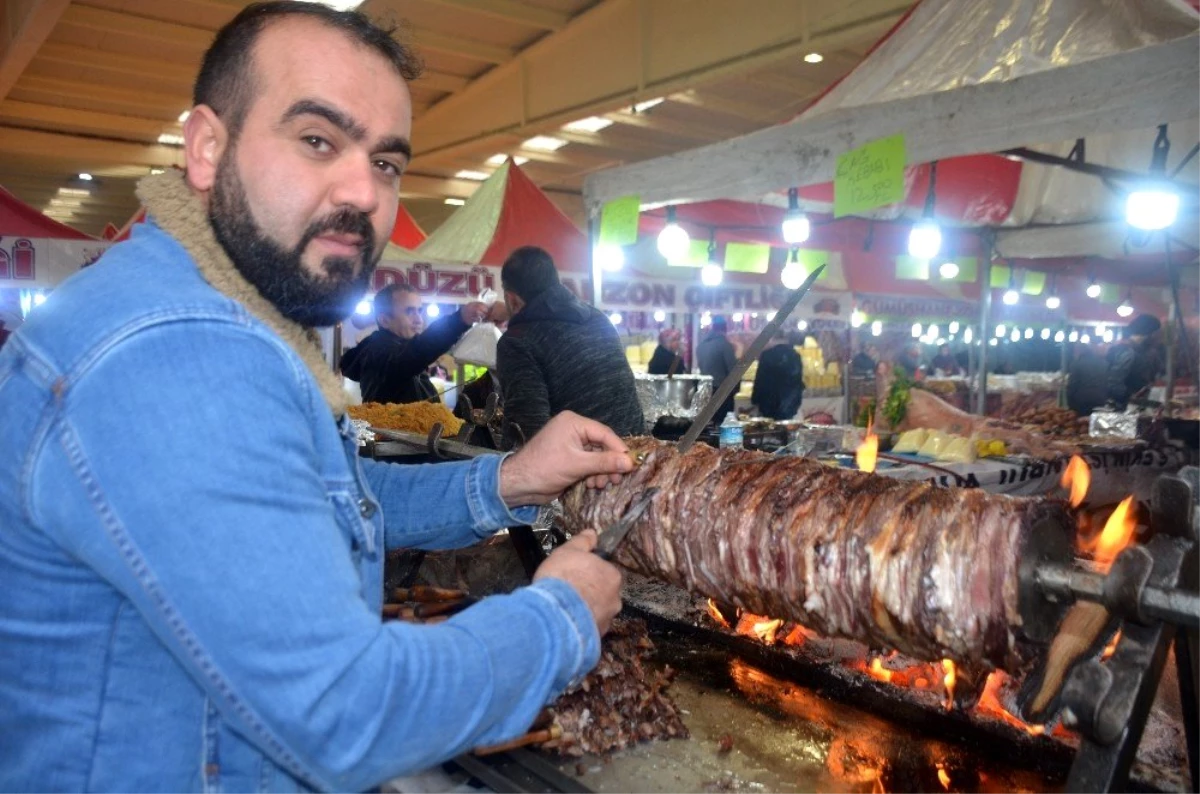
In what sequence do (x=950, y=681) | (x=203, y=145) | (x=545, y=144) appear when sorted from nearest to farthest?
(x=203, y=145) < (x=950, y=681) < (x=545, y=144)

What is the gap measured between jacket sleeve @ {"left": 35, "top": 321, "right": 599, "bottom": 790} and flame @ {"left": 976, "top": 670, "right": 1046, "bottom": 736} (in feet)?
6.68

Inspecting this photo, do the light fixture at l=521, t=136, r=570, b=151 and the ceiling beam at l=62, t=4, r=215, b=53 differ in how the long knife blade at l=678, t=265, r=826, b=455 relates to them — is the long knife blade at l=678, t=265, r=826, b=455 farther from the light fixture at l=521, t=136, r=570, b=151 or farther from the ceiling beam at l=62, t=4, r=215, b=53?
the light fixture at l=521, t=136, r=570, b=151

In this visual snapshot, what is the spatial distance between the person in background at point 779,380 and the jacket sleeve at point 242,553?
9.87 metres

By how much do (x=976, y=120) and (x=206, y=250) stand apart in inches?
161

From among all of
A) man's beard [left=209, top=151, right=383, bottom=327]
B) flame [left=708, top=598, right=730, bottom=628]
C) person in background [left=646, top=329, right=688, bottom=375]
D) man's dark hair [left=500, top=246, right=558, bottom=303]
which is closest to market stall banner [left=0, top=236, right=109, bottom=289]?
man's dark hair [left=500, top=246, right=558, bottom=303]

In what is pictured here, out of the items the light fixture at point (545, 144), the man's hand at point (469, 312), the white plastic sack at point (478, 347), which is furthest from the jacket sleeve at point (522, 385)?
the light fixture at point (545, 144)

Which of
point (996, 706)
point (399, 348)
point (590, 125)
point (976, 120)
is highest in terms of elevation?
point (590, 125)

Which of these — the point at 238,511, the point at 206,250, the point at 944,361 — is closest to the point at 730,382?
the point at 206,250

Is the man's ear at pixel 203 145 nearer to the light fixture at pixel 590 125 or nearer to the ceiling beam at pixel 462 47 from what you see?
the ceiling beam at pixel 462 47

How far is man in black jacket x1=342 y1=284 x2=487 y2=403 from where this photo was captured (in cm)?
694

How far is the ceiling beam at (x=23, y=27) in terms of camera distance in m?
7.70

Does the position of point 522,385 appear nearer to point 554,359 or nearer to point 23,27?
point 554,359

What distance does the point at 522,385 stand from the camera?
16.8 ft

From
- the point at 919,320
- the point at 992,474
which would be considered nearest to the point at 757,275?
the point at 919,320
